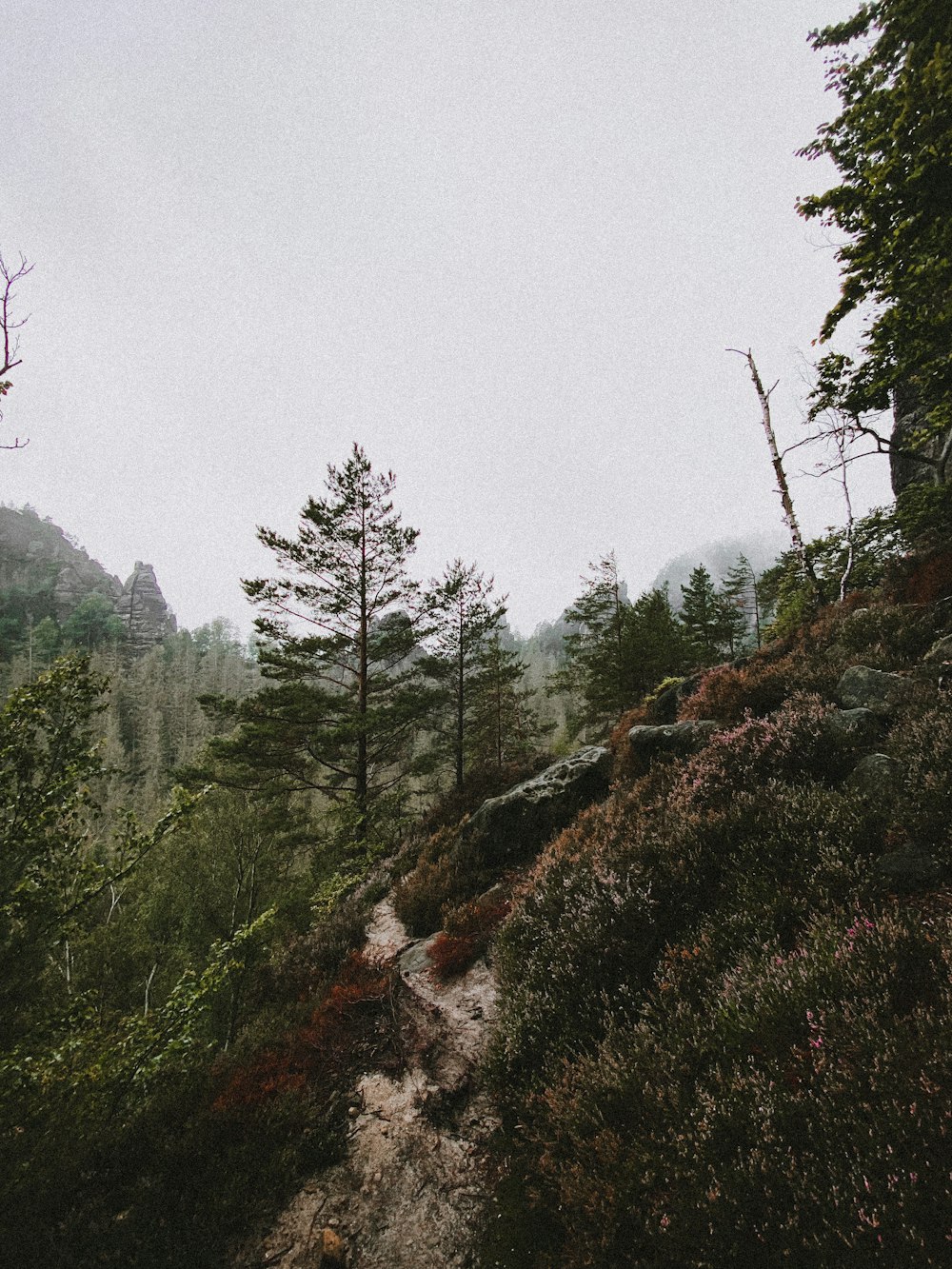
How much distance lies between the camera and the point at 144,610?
299 ft

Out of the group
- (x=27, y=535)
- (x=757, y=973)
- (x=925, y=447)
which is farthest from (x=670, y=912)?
(x=27, y=535)

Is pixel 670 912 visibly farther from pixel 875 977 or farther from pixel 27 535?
pixel 27 535

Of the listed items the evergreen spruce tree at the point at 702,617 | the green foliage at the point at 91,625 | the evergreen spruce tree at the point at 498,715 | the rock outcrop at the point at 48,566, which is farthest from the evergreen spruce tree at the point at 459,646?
the rock outcrop at the point at 48,566

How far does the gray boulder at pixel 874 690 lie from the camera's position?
5.75 metres

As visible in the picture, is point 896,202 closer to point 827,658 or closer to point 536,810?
point 827,658

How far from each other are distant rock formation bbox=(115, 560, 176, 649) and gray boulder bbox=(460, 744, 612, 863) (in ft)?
323

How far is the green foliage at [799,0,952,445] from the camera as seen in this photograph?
5941 mm

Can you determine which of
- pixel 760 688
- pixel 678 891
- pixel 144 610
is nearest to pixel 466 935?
pixel 678 891

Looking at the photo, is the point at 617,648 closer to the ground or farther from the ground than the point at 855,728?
farther from the ground

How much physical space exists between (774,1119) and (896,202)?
34.0 ft

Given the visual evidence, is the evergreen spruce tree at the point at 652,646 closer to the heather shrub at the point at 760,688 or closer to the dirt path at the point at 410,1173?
the heather shrub at the point at 760,688

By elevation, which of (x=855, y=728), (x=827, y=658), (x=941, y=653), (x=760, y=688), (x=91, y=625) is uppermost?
(x=91, y=625)

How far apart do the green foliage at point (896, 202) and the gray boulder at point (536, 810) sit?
342 inches

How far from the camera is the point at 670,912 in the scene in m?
4.40
